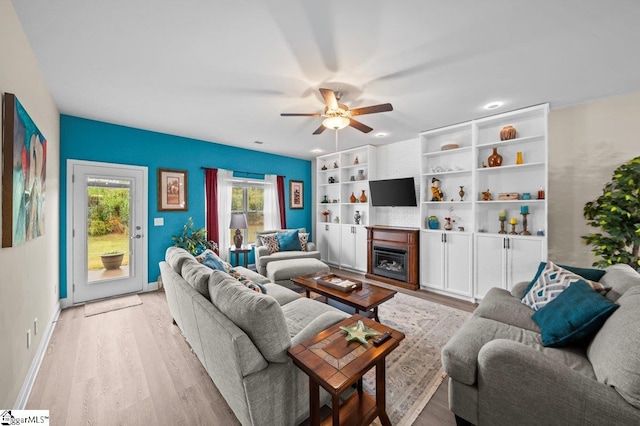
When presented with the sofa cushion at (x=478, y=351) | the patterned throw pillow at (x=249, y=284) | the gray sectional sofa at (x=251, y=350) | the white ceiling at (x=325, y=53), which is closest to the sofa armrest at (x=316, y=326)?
the gray sectional sofa at (x=251, y=350)

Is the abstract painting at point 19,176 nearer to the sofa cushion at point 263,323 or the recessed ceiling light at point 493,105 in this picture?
the sofa cushion at point 263,323

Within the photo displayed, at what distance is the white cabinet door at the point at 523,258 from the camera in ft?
10.7

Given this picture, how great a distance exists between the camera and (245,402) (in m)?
1.42

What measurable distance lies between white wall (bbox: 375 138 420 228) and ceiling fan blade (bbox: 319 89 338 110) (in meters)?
2.89

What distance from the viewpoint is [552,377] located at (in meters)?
1.30

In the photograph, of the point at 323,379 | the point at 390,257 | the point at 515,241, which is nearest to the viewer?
the point at 323,379

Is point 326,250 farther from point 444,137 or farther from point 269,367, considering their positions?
point 269,367

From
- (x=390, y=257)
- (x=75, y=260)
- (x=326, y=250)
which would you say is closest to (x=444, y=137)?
(x=390, y=257)

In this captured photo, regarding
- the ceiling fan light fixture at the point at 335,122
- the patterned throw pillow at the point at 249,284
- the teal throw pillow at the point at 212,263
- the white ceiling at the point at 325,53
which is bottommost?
the patterned throw pillow at the point at 249,284

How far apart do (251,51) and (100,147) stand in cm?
323

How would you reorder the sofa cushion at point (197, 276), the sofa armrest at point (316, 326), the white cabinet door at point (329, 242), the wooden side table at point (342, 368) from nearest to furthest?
the wooden side table at point (342, 368) → the sofa armrest at point (316, 326) → the sofa cushion at point (197, 276) → the white cabinet door at point (329, 242)

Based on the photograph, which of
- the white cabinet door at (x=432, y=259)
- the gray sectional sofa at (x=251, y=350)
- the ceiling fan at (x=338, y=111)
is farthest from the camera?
the white cabinet door at (x=432, y=259)

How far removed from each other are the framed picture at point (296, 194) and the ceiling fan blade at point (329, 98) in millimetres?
3862

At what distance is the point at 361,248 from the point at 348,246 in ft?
1.16
